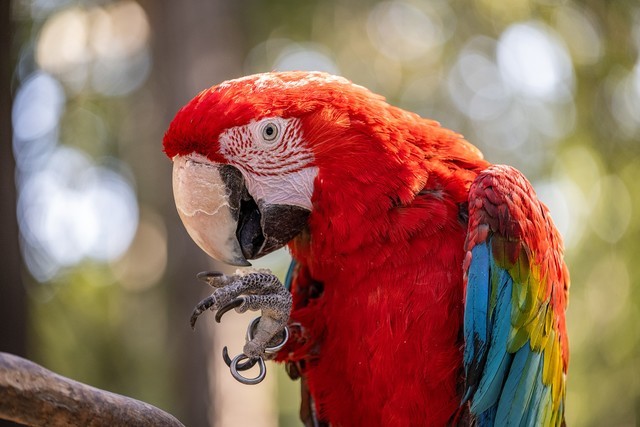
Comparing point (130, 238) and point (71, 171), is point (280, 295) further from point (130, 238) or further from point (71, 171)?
point (130, 238)

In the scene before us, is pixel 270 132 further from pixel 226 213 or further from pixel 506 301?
pixel 506 301

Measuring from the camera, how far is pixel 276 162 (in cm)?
186

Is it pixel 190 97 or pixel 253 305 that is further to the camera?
pixel 190 97

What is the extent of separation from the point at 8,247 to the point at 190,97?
1.47 m

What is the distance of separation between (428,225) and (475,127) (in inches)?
236

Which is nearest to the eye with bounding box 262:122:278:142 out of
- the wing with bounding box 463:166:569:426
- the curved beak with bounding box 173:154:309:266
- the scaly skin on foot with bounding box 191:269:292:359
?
the curved beak with bounding box 173:154:309:266

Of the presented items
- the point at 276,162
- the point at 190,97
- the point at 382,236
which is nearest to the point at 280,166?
the point at 276,162

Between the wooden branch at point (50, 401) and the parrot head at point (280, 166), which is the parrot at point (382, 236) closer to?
the parrot head at point (280, 166)

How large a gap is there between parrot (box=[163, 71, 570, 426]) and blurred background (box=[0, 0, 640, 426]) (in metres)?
2.14

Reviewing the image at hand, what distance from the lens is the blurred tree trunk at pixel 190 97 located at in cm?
401

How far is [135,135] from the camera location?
6.91 m

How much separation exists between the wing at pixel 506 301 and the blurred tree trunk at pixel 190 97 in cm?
244

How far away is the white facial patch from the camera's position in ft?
6.02

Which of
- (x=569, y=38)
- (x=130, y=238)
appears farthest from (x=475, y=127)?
(x=130, y=238)
